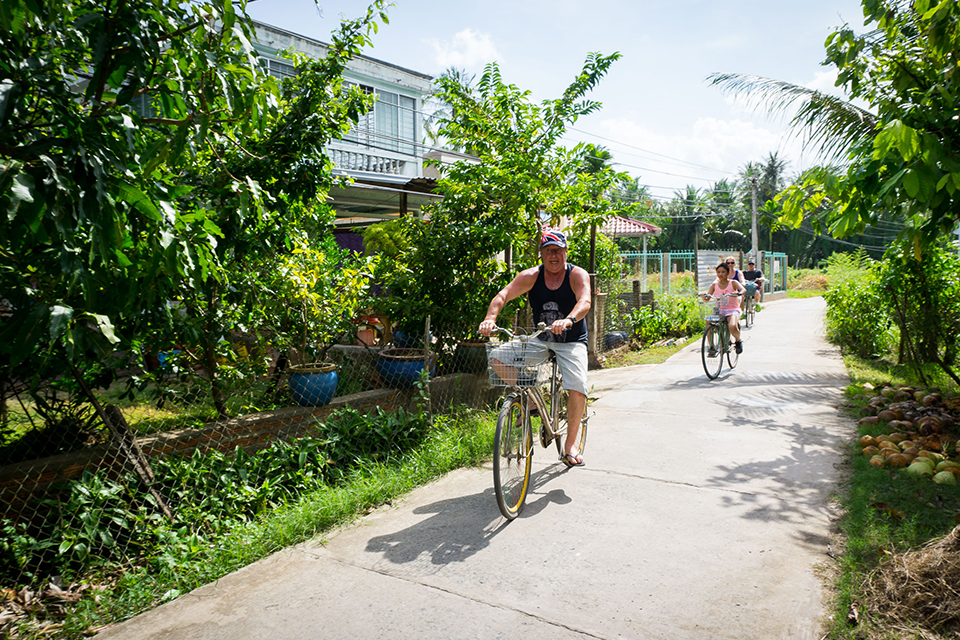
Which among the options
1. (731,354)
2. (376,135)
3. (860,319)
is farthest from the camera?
(376,135)

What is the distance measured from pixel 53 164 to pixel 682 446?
529 cm

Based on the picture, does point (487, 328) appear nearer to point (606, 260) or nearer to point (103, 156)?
point (103, 156)

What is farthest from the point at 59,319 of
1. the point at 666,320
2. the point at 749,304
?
the point at 749,304

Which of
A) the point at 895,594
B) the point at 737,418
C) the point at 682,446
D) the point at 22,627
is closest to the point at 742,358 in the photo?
the point at 737,418

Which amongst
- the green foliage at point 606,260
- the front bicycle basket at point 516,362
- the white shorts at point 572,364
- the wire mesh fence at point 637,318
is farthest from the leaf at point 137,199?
the green foliage at point 606,260

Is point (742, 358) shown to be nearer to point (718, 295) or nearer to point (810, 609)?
point (718, 295)

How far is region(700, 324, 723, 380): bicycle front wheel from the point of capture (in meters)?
9.41

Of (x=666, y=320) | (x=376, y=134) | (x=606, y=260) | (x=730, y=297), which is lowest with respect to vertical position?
(x=666, y=320)

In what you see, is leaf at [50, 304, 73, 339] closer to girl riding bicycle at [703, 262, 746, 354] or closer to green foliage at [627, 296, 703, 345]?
girl riding bicycle at [703, 262, 746, 354]

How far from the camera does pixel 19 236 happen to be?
275 centimetres

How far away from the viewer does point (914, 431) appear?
230 inches

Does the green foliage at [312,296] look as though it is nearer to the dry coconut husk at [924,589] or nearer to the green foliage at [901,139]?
the green foliage at [901,139]

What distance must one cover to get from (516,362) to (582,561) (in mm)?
1303

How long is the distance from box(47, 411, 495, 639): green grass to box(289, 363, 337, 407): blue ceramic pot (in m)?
0.73
